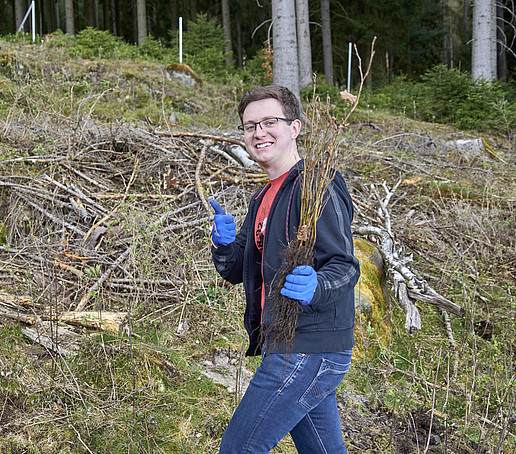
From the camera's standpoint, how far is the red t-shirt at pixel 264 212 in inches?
81.7

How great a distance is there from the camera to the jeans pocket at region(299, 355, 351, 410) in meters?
1.78

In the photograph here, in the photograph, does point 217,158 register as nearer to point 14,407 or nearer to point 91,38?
point 14,407

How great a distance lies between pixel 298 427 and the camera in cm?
199

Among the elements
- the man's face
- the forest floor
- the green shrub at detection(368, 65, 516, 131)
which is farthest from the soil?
the green shrub at detection(368, 65, 516, 131)

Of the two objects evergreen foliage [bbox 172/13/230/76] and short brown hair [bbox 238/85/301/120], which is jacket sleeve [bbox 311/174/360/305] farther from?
evergreen foliage [bbox 172/13/230/76]

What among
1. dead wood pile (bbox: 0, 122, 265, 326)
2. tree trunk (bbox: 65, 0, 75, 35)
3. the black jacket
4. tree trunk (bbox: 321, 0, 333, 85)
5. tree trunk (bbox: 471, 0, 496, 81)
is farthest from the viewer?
tree trunk (bbox: 65, 0, 75, 35)

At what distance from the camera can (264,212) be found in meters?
2.13

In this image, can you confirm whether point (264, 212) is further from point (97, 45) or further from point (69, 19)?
point (69, 19)

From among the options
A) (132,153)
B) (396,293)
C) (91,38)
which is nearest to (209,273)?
(396,293)

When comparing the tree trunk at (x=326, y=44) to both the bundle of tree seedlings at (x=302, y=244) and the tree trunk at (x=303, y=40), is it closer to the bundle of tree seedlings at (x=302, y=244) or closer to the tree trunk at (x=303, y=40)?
the tree trunk at (x=303, y=40)

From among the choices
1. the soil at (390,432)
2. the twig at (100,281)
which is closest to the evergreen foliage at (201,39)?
the twig at (100,281)

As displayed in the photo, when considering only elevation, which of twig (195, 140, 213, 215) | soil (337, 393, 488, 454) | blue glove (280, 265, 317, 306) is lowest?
soil (337, 393, 488, 454)

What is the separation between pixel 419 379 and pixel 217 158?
3770mm

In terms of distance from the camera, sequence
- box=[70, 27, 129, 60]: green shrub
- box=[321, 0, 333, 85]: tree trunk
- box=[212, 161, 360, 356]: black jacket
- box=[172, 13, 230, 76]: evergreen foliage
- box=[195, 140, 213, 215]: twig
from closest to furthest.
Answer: box=[212, 161, 360, 356]: black jacket → box=[195, 140, 213, 215]: twig → box=[70, 27, 129, 60]: green shrub → box=[172, 13, 230, 76]: evergreen foliage → box=[321, 0, 333, 85]: tree trunk
